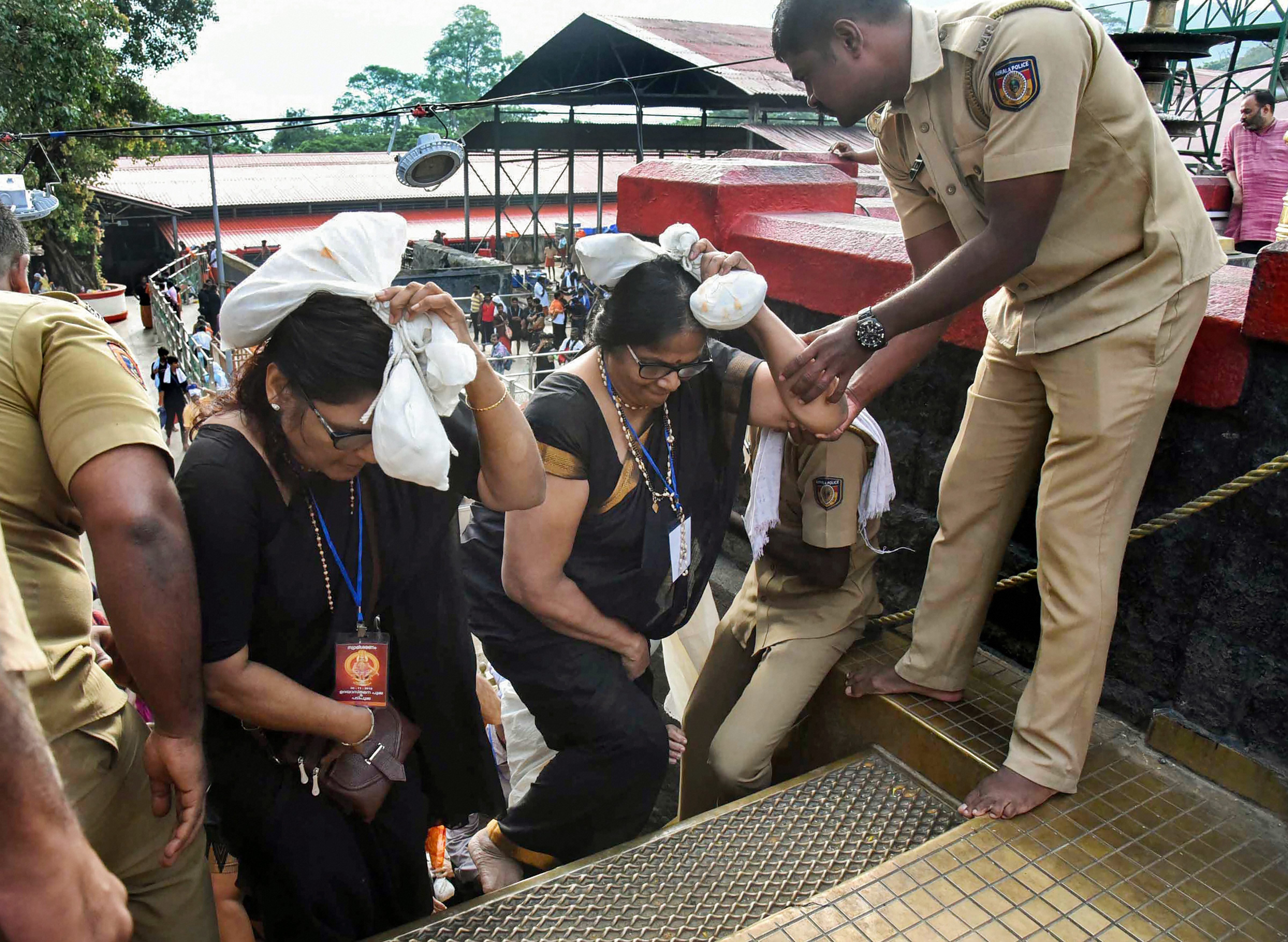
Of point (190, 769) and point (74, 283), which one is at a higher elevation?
point (190, 769)

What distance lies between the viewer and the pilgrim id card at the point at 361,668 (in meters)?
2.17

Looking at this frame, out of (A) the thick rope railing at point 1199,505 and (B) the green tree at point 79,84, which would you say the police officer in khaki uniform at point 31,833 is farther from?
(B) the green tree at point 79,84

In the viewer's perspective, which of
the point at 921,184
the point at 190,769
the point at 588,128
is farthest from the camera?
the point at 588,128

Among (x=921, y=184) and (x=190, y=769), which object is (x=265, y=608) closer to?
(x=190, y=769)

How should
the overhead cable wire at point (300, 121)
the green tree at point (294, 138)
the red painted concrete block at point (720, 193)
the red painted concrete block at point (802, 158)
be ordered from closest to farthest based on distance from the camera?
the red painted concrete block at point (720, 193) < the red painted concrete block at point (802, 158) < the overhead cable wire at point (300, 121) < the green tree at point (294, 138)

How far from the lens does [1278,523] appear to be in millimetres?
2377

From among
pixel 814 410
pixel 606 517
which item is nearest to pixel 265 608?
pixel 606 517

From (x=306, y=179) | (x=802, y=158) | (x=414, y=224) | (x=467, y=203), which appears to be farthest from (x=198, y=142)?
(x=802, y=158)

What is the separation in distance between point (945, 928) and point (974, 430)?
4.31 feet

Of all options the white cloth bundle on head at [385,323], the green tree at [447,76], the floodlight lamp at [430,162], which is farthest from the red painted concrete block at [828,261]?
the green tree at [447,76]

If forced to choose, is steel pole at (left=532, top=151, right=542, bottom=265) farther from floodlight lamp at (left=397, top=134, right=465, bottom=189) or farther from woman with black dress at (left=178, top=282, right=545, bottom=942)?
woman with black dress at (left=178, top=282, right=545, bottom=942)

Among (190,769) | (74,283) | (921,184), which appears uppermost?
(921,184)

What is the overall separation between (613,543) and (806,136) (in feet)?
55.8

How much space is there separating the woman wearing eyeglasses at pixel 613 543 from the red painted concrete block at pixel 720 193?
1.48 m
